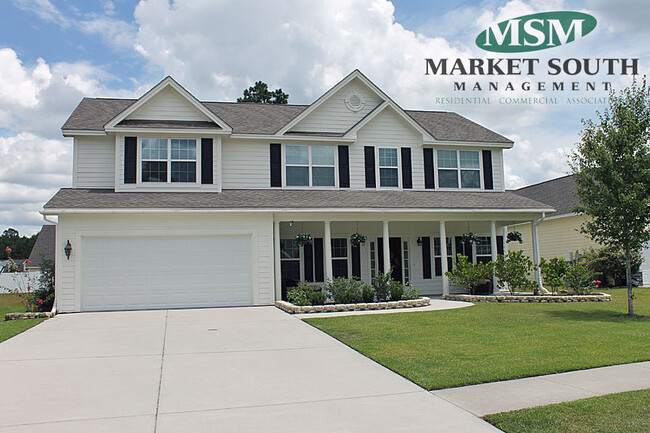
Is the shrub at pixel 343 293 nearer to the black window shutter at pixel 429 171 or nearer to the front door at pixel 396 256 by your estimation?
the front door at pixel 396 256

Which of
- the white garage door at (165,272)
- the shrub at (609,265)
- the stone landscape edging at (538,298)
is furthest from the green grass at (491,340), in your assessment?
the shrub at (609,265)

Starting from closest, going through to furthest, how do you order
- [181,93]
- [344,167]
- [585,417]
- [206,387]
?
[585,417] → [206,387] → [181,93] → [344,167]

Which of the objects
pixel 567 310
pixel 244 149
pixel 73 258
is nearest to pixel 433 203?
pixel 567 310

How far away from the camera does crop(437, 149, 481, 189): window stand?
779 inches

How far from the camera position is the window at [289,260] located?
18203 mm

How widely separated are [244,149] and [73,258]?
21.2 ft

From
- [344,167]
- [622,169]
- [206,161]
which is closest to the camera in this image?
[622,169]

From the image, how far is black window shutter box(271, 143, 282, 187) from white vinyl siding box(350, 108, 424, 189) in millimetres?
2554

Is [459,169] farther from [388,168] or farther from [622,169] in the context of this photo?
[622,169]

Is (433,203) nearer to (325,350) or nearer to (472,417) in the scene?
(325,350)

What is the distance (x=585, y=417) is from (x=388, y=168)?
14653mm

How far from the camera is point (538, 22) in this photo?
17.6 meters

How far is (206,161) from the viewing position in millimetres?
16969

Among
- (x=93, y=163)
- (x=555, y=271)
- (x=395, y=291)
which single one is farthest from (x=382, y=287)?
(x=93, y=163)
